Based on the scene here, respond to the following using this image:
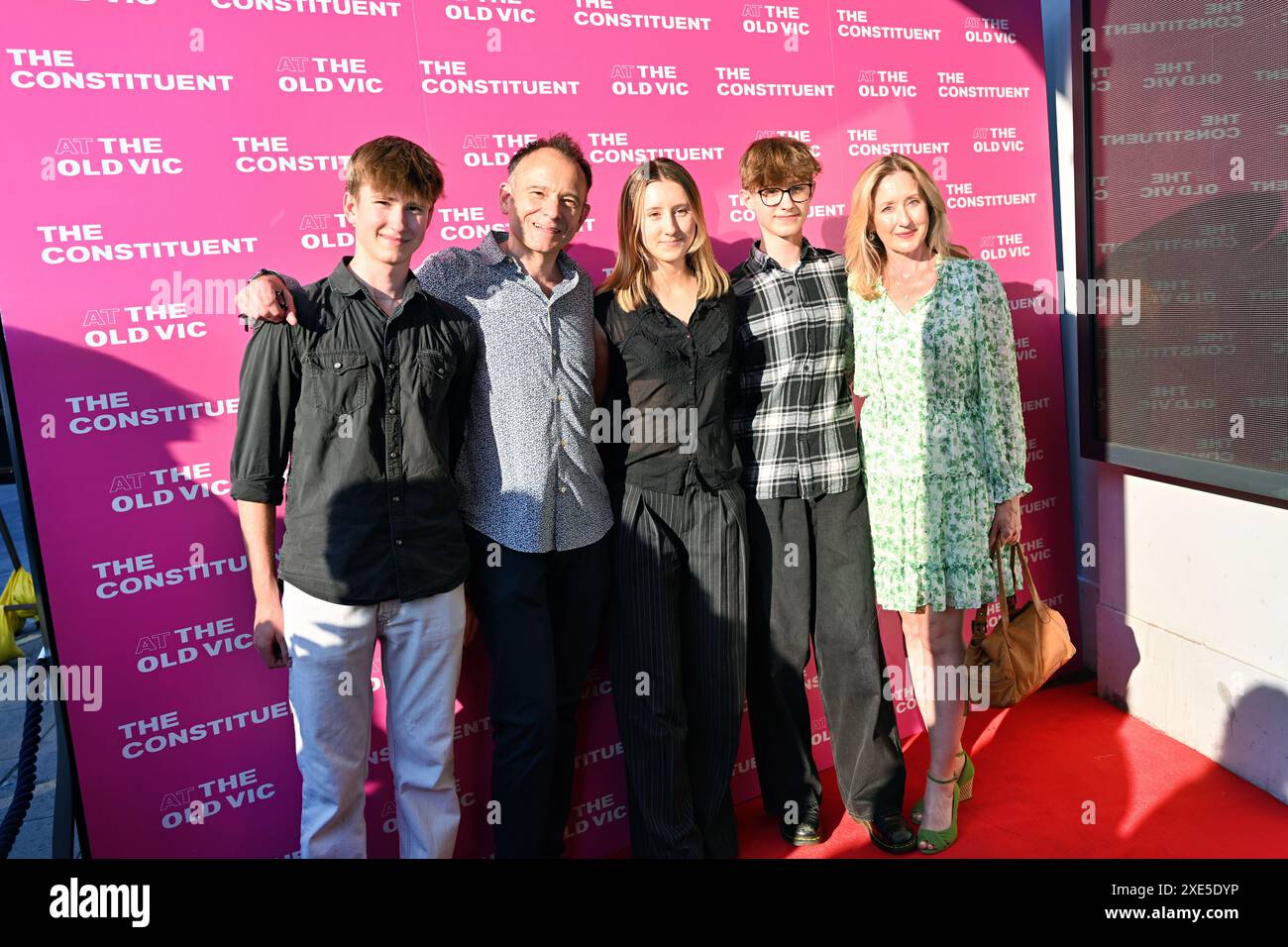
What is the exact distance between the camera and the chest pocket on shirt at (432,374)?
7.52ft

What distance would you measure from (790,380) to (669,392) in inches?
17.2

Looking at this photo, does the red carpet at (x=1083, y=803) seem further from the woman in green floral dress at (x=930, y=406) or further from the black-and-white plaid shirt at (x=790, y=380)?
the black-and-white plaid shirt at (x=790, y=380)

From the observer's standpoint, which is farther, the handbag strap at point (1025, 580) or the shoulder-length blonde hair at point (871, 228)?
the handbag strap at point (1025, 580)

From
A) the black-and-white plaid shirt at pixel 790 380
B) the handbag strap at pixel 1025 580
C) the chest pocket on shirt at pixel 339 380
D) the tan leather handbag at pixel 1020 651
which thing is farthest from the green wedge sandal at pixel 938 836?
the chest pocket on shirt at pixel 339 380

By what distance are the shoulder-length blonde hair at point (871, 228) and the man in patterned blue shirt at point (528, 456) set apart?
935mm

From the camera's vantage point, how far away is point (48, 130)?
2301 millimetres

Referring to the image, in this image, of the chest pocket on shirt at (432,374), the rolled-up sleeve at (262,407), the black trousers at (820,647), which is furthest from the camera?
the black trousers at (820,647)

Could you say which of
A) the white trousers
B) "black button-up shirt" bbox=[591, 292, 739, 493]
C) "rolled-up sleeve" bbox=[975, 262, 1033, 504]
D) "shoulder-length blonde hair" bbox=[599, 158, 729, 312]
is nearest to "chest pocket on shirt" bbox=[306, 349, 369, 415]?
the white trousers

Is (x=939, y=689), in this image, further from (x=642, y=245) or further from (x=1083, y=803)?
(x=642, y=245)

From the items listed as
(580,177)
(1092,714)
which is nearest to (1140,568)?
(1092,714)

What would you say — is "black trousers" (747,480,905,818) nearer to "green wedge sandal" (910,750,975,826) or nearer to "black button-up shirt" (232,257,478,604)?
"green wedge sandal" (910,750,975,826)

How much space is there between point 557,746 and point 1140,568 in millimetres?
2684

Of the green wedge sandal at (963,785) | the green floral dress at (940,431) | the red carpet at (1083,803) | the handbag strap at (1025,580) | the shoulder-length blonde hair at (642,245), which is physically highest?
the shoulder-length blonde hair at (642,245)

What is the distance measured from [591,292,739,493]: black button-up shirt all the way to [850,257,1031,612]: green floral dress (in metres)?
0.56
